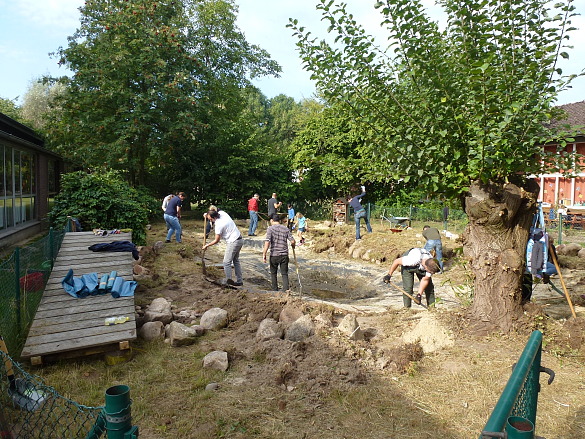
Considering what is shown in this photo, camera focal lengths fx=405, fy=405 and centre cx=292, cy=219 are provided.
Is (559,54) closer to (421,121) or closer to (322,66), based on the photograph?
(421,121)

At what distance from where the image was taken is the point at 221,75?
1093 inches

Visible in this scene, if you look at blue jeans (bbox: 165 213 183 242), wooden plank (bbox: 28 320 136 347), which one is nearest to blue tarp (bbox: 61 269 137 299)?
wooden plank (bbox: 28 320 136 347)

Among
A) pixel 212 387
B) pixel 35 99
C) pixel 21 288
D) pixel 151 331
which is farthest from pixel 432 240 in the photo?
pixel 35 99

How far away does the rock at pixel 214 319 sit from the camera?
19.6 ft

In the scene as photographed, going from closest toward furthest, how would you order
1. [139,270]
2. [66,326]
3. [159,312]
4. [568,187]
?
[66,326]
[159,312]
[139,270]
[568,187]

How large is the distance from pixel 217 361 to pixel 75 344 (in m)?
1.74

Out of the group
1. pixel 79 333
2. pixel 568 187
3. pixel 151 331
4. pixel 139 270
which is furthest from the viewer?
pixel 568 187

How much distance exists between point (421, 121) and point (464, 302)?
10.8 feet

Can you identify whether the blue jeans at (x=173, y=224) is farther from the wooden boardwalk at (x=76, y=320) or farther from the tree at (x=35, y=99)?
the tree at (x=35, y=99)

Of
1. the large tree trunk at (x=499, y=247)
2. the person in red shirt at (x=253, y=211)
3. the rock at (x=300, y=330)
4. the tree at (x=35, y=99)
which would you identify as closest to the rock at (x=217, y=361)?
the rock at (x=300, y=330)

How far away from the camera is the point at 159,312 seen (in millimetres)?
6188

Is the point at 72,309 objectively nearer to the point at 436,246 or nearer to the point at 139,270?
the point at 139,270

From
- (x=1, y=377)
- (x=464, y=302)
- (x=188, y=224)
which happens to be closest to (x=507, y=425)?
(x=1, y=377)

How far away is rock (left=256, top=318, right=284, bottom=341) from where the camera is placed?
17.7 feet
